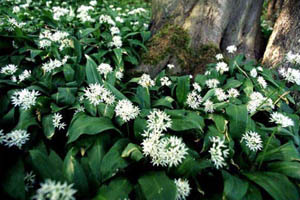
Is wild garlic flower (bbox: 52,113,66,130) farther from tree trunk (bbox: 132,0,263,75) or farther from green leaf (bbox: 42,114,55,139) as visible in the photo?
tree trunk (bbox: 132,0,263,75)

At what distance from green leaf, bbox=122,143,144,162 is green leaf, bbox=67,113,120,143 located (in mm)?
239

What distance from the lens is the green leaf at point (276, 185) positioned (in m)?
1.50

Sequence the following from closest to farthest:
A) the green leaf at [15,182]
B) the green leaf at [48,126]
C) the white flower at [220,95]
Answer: the green leaf at [15,182]
the green leaf at [48,126]
the white flower at [220,95]

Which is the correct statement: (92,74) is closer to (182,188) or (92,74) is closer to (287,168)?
(182,188)

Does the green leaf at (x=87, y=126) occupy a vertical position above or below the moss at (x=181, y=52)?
below

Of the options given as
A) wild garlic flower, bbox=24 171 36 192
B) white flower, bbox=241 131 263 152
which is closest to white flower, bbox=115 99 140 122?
wild garlic flower, bbox=24 171 36 192

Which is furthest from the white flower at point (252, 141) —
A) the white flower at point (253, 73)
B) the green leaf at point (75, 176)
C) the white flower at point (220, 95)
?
the green leaf at point (75, 176)

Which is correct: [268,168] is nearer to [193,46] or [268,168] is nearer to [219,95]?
[219,95]

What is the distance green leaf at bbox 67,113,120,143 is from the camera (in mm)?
1671

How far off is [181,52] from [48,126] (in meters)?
2.23

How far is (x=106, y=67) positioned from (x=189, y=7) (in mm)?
1893

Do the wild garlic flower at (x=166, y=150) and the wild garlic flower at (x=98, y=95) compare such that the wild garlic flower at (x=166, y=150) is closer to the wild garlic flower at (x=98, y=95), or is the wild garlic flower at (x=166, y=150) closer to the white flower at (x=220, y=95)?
the wild garlic flower at (x=98, y=95)

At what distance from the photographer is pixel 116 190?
4.75 ft

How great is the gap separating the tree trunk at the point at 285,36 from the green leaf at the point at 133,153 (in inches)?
104
